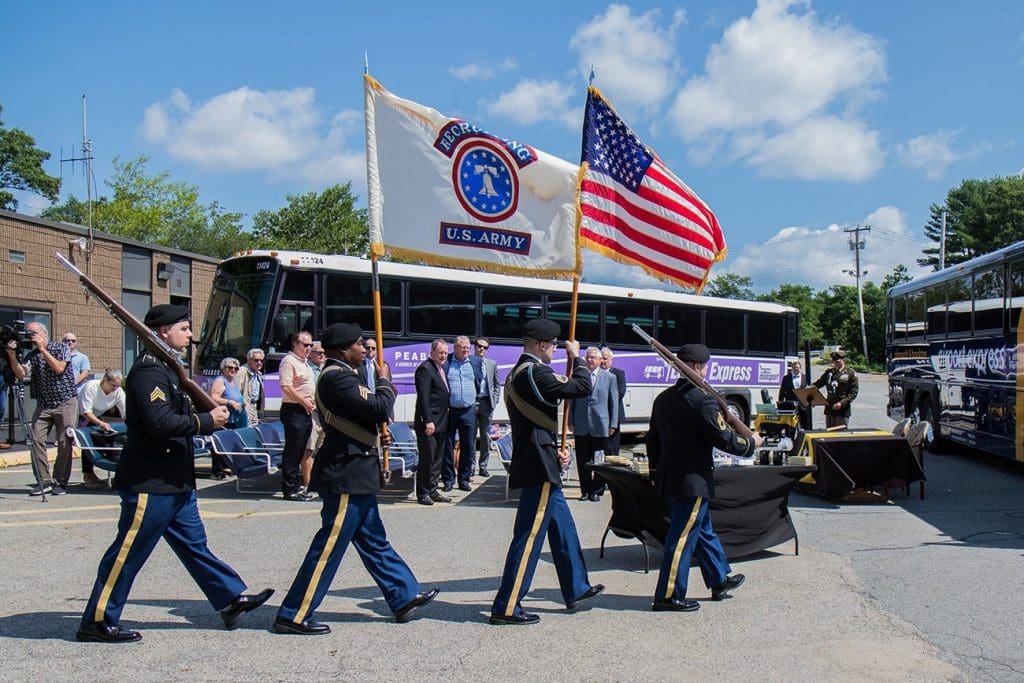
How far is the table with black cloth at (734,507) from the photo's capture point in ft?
23.2

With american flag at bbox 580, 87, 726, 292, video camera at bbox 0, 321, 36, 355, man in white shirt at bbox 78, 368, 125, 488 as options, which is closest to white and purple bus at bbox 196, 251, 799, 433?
video camera at bbox 0, 321, 36, 355

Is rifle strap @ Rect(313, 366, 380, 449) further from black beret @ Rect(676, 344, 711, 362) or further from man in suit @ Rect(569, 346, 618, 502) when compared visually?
man in suit @ Rect(569, 346, 618, 502)

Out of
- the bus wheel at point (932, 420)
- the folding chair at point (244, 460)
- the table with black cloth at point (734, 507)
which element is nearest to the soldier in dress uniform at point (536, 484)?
the table with black cloth at point (734, 507)

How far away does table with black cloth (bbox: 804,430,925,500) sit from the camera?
393 inches

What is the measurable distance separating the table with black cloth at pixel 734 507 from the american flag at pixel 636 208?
2.89 metres

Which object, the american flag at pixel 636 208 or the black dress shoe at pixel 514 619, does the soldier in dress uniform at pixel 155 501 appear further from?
the american flag at pixel 636 208

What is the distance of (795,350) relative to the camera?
22375mm

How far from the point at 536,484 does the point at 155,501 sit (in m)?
2.26


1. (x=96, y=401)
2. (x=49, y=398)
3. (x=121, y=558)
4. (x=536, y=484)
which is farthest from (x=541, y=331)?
(x=96, y=401)

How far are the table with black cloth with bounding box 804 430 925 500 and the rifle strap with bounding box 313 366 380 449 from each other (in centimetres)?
626

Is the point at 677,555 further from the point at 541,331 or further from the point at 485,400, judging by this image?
the point at 485,400

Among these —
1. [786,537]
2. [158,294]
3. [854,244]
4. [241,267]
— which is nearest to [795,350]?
[241,267]

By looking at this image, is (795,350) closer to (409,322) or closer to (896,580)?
(409,322)

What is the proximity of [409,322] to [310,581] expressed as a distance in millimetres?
11692
